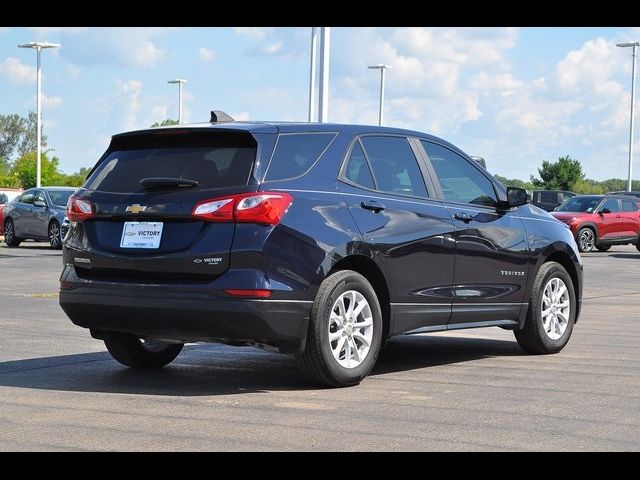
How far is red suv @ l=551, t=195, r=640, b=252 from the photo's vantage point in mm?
33938

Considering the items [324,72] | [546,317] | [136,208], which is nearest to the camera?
[136,208]

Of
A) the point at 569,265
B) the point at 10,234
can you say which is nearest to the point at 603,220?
the point at 10,234

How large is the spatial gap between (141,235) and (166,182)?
37cm

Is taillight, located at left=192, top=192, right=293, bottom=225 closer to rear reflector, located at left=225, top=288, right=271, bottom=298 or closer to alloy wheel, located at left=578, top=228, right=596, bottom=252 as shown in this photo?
rear reflector, located at left=225, top=288, right=271, bottom=298

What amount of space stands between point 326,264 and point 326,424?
1.44 m

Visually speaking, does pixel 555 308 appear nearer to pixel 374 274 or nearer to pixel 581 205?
pixel 374 274

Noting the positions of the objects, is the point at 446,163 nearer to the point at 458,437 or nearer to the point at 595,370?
the point at 595,370

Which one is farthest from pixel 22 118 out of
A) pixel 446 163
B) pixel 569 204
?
pixel 446 163

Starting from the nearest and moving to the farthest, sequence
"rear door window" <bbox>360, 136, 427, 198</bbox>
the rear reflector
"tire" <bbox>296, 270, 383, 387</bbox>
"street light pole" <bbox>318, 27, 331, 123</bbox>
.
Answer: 1. the rear reflector
2. "tire" <bbox>296, 270, 383, 387</bbox>
3. "rear door window" <bbox>360, 136, 427, 198</bbox>
4. "street light pole" <bbox>318, 27, 331, 123</bbox>

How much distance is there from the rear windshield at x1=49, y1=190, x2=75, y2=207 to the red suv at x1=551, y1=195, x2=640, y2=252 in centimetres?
1313

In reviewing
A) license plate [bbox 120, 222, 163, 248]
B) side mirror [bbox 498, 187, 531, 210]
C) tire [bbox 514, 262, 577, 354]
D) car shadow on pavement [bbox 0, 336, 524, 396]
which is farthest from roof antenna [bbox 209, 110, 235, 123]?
tire [bbox 514, 262, 577, 354]

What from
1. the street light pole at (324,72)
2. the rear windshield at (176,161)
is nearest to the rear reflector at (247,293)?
the rear windshield at (176,161)

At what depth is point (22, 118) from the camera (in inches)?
5507

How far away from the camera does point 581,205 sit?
3484 cm
